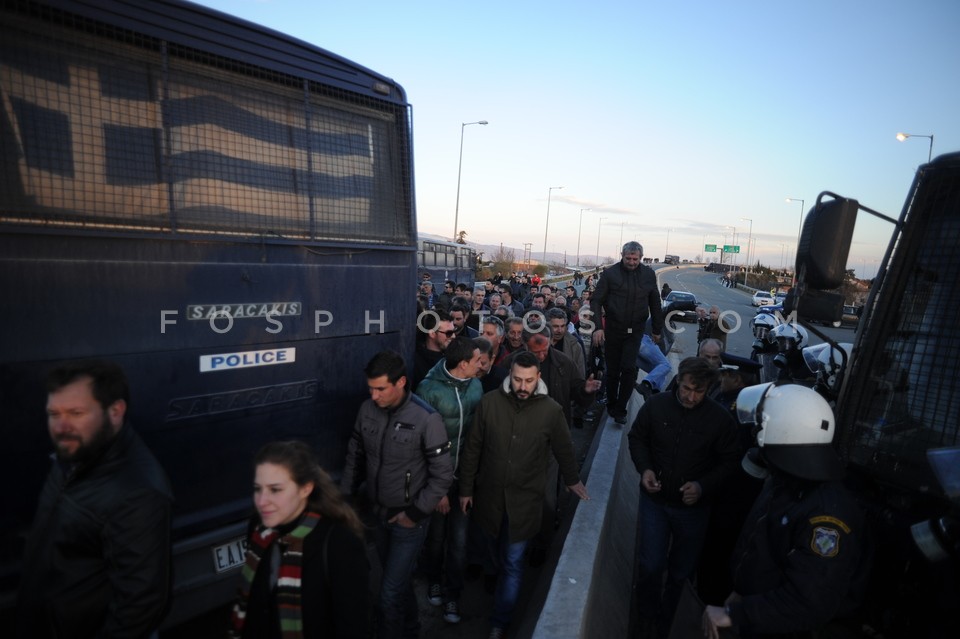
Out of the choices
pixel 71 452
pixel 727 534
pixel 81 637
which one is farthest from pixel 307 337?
pixel 727 534

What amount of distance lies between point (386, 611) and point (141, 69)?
134 inches

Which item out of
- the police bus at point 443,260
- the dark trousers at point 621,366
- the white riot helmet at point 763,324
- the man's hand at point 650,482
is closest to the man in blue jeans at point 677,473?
the man's hand at point 650,482

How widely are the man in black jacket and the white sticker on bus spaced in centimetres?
380

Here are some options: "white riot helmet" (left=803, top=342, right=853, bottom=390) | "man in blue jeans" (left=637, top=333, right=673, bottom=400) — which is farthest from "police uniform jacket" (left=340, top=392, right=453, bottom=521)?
"man in blue jeans" (left=637, top=333, right=673, bottom=400)

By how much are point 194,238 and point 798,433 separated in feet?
11.0

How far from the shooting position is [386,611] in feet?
10.8

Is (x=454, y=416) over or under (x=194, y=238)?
under

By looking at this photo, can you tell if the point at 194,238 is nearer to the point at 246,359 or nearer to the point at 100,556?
the point at 246,359

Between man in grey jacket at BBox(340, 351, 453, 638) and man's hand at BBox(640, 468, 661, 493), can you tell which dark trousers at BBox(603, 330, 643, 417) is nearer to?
man's hand at BBox(640, 468, 661, 493)

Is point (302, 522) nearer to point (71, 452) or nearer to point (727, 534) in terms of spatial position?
point (71, 452)

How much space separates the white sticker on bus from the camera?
325cm

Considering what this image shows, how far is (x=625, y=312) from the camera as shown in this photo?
6352 mm

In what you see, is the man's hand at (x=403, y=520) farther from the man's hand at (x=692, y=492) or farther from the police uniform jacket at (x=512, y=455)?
the man's hand at (x=692, y=492)

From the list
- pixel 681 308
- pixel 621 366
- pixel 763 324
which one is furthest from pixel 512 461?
pixel 681 308
